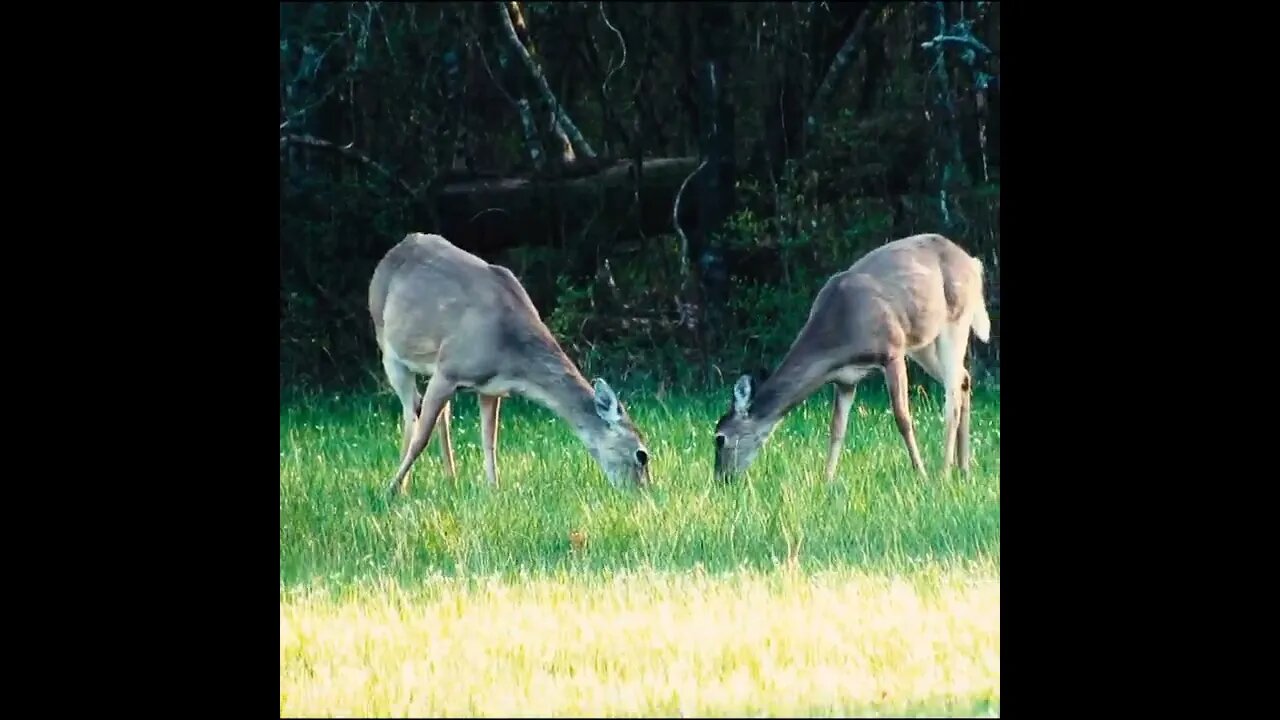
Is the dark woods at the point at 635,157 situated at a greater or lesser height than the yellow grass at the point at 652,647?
greater

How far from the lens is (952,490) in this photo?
832 cm

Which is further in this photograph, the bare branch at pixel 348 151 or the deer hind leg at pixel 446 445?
the bare branch at pixel 348 151

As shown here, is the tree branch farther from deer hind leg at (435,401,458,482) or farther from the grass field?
deer hind leg at (435,401,458,482)

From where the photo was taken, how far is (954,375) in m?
9.91

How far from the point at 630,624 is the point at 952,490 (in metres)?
3.09

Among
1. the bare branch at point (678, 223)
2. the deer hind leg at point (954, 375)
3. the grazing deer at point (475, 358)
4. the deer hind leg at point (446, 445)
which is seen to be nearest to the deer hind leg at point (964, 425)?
the deer hind leg at point (954, 375)

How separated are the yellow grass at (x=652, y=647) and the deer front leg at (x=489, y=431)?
279 cm

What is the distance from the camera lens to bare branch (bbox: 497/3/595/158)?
559 inches

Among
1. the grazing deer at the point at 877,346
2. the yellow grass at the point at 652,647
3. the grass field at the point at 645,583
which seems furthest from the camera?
the grazing deer at the point at 877,346

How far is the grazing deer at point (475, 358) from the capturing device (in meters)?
8.89

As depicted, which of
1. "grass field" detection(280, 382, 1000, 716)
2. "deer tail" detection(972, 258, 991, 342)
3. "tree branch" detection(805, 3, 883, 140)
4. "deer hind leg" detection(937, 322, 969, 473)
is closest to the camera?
"grass field" detection(280, 382, 1000, 716)

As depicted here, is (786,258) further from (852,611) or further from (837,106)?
(852,611)

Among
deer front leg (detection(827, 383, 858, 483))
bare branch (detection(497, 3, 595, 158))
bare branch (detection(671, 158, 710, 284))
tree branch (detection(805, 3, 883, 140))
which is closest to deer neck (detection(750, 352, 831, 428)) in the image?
deer front leg (detection(827, 383, 858, 483))

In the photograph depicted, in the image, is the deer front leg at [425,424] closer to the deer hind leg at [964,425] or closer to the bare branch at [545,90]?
the deer hind leg at [964,425]
